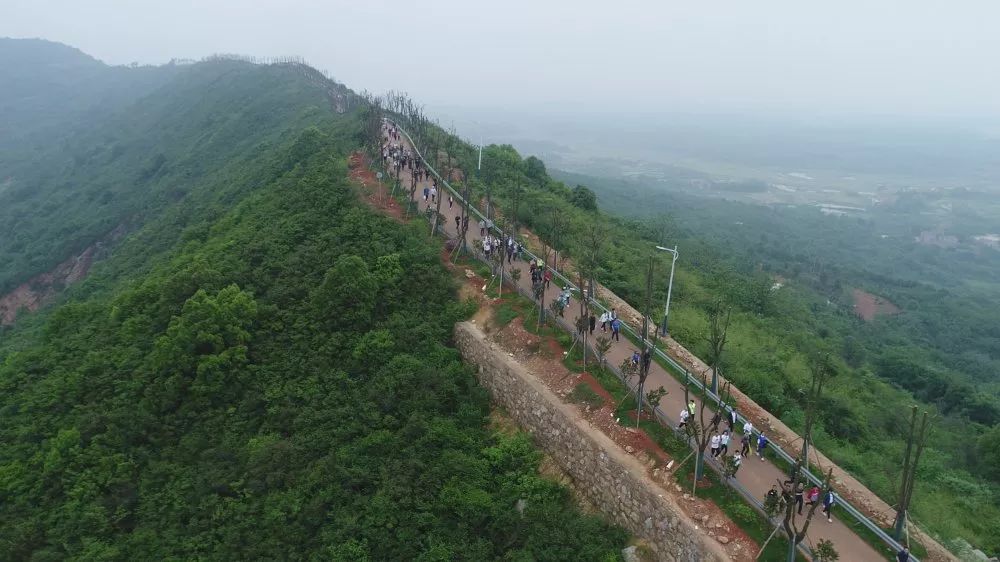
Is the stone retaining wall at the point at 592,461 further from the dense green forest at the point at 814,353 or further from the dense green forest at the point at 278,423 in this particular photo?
the dense green forest at the point at 814,353

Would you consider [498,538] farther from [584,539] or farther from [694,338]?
[694,338]

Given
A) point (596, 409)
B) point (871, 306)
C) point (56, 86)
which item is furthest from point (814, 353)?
point (56, 86)

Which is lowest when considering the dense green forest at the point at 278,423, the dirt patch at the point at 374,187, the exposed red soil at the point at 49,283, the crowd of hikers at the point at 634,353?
the exposed red soil at the point at 49,283

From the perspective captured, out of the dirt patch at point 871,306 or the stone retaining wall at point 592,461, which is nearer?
the stone retaining wall at point 592,461

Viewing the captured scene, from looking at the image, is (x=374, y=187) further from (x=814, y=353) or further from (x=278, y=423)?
(x=814, y=353)

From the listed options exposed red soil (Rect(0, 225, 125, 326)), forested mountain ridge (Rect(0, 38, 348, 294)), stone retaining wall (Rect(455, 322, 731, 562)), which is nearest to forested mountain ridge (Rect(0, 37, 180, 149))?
forested mountain ridge (Rect(0, 38, 348, 294))

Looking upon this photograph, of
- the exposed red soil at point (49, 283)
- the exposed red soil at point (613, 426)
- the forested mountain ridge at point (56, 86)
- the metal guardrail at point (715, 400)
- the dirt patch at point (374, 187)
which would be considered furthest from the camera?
the forested mountain ridge at point (56, 86)

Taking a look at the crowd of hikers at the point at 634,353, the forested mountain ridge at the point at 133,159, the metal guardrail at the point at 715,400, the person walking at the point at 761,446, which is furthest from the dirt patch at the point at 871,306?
the forested mountain ridge at the point at 133,159

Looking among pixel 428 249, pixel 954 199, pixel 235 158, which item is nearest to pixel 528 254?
pixel 428 249
